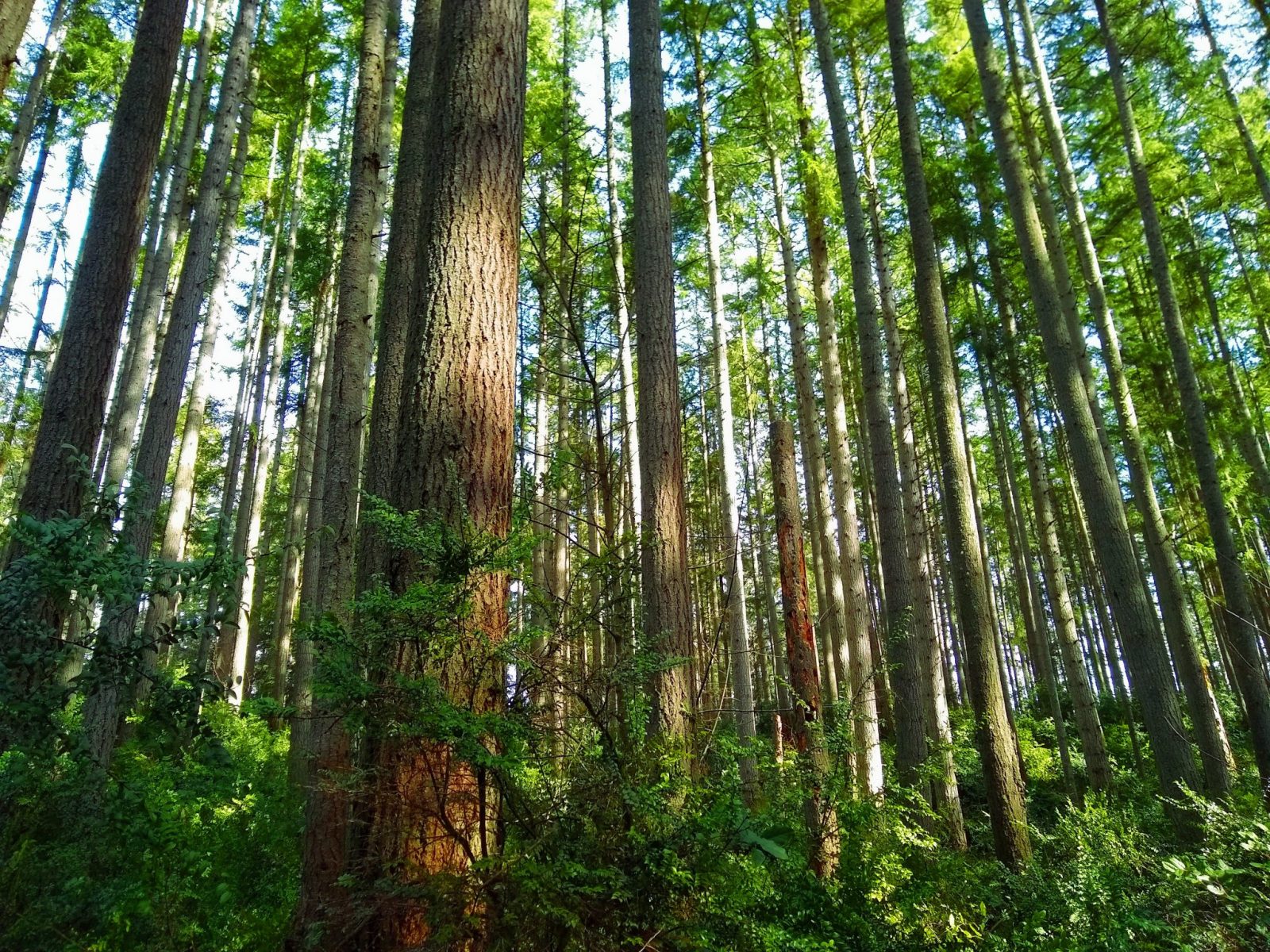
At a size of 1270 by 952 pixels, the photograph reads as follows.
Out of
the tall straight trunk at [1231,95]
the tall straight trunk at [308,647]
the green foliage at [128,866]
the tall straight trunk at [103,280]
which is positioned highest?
the tall straight trunk at [1231,95]

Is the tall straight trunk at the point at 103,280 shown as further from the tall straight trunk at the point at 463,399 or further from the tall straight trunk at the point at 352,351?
the tall straight trunk at the point at 463,399

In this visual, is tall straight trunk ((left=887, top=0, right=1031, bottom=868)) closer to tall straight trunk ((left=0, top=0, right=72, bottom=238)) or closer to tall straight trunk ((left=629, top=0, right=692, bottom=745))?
tall straight trunk ((left=629, top=0, right=692, bottom=745))

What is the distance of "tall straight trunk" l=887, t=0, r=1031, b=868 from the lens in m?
6.45

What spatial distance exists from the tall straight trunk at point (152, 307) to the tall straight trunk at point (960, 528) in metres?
7.91

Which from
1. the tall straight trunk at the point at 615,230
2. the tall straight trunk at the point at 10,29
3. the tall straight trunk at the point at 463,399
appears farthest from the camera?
the tall straight trunk at the point at 615,230

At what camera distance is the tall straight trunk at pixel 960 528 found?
6453 millimetres

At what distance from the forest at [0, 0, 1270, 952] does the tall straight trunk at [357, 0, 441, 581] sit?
0.16ft

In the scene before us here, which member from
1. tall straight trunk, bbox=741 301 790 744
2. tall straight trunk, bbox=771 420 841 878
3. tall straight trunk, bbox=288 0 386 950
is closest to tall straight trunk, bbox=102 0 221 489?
tall straight trunk, bbox=288 0 386 950

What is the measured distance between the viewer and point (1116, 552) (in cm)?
636

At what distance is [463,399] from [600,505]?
6.19 meters

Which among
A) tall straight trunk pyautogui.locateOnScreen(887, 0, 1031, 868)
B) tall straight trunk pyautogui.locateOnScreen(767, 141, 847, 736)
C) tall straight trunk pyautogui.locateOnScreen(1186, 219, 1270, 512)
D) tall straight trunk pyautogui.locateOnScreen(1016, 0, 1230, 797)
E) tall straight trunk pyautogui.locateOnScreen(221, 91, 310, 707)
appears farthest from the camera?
tall straight trunk pyautogui.locateOnScreen(221, 91, 310, 707)

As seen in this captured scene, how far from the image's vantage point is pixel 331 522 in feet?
18.7

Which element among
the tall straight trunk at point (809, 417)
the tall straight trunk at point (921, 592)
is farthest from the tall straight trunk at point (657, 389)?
the tall straight trunk at point (809, 417)

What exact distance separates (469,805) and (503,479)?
1.21m
